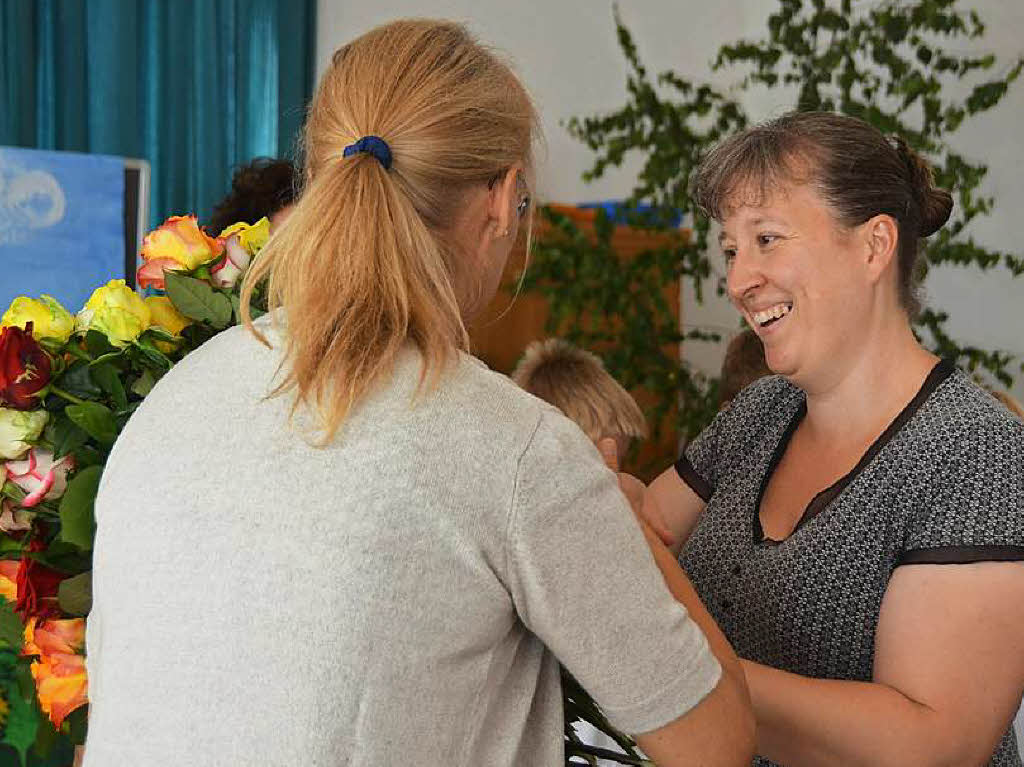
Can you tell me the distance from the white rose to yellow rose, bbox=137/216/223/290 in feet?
0.55

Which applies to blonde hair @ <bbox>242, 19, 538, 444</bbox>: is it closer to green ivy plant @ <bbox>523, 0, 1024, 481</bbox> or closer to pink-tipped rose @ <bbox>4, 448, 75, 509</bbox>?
pink-tipped rose @ <bbox>4, 448, 75, 509</bbox>

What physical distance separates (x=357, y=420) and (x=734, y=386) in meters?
1.67

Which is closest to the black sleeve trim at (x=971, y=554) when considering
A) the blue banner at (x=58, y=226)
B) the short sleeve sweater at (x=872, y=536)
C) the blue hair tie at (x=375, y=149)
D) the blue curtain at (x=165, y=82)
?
the short sleeve sweater at (x=872, y=536)

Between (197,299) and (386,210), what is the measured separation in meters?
0.29

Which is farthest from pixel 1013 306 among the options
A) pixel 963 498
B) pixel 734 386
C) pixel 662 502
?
pixel 963 498

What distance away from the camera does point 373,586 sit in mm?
766

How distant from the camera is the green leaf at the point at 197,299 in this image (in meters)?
1.07

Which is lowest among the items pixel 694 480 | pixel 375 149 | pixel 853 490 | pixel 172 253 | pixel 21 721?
pixel 21 721

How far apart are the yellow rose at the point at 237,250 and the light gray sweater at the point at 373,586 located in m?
0.27

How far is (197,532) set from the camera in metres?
0.81

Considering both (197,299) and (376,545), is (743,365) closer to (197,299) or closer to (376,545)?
(197,299)

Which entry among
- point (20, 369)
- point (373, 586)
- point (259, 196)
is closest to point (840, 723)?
point (373, 586)

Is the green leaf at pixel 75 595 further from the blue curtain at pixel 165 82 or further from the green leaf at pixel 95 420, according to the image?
the blue curtain at pixel 165 82

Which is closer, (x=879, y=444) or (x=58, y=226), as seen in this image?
(x=879, y=444)
